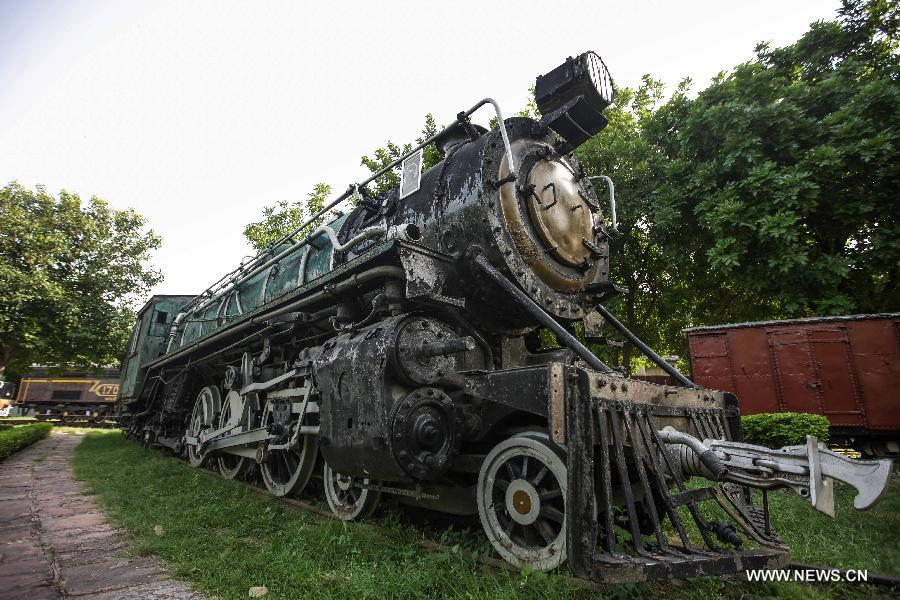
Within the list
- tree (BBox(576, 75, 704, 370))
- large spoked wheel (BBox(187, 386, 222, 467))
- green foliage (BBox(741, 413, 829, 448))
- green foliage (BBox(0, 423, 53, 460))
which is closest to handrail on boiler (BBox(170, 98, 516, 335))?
large spoked wheel (BBox(187, 386, 222, 467))

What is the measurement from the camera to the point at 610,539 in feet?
6.86

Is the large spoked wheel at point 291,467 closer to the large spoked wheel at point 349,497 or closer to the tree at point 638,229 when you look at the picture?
the large spoked wheel at point 349,497

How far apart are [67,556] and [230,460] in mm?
3327

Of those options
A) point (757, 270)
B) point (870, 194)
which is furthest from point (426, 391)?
point (870, 194)

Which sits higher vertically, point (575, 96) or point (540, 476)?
point (575, 96)

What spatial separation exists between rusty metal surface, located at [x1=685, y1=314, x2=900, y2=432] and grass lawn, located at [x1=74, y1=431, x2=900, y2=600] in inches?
145

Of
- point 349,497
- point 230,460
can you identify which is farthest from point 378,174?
point 230,460

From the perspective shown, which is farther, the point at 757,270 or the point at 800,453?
the point at 757,270

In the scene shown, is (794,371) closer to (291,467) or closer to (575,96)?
(575,96)

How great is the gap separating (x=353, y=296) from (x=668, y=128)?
9.80m

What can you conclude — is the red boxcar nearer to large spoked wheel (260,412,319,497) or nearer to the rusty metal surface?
the rusty metal surface

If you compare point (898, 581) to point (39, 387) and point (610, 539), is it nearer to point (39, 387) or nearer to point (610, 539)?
point (610, 539)

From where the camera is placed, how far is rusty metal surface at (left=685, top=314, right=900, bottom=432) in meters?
7.37

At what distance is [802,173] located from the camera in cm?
796
